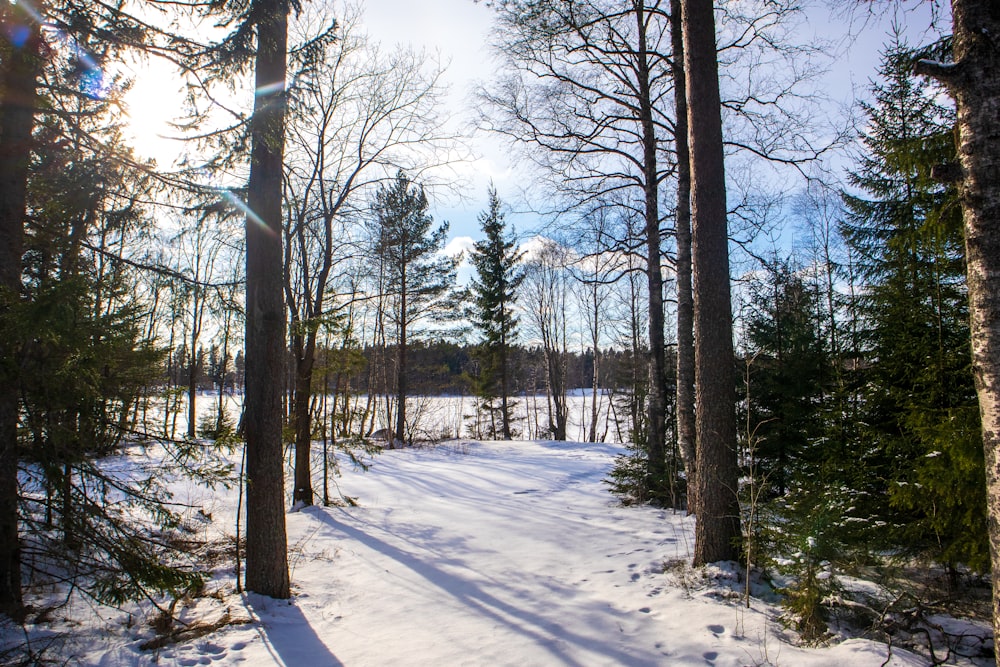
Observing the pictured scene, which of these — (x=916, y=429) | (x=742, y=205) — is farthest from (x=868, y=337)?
(x=742, y=205)

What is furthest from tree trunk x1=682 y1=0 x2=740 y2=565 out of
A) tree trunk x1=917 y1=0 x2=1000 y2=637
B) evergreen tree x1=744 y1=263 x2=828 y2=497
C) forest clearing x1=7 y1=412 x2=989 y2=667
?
evergreen tree x1=744 y1=263 x2=828 y2=497

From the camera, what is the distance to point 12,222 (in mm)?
4020

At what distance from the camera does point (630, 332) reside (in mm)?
24125

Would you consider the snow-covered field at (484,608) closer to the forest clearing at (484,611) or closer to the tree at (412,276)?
the forest clearing at (484,611)

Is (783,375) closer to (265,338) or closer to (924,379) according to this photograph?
(924,379)

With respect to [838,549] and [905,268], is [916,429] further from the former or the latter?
[905,268]

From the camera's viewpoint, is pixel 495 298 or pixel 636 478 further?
pixel 495 298

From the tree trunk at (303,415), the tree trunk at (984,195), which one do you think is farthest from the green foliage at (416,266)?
the tree trunk at (984,195)

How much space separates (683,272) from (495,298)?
1565 cm

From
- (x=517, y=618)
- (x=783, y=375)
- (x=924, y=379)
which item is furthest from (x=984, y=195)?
(x=783, y=375)

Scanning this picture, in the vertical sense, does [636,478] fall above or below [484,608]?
above

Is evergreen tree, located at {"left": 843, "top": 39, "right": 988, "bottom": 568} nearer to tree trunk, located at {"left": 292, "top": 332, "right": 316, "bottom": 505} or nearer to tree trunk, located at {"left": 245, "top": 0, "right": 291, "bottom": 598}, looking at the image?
tree trunk, located at {"left": 245, "top": 0, "right": 291, "bottom": 598}

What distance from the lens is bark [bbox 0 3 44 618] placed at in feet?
12.3

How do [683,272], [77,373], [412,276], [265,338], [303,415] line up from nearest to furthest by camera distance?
1. [77,373]
2. [265,338]
3. [683,272]
4. [303,415]
5. [412,276]
